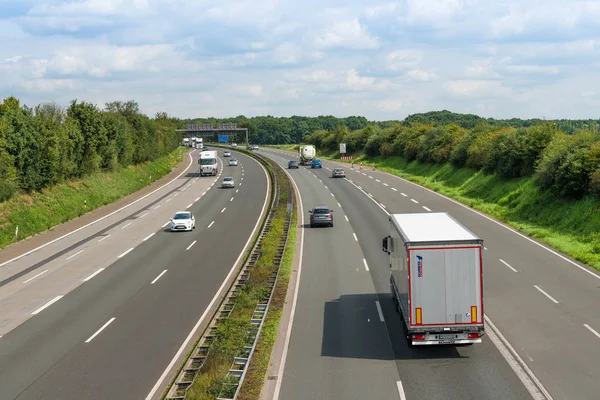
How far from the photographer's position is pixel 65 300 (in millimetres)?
26188

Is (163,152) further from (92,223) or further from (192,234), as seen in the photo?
(192,234)

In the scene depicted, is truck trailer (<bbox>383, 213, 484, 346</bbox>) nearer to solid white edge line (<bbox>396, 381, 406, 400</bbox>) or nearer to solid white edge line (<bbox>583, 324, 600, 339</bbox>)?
solid white edge line (<bbox>396, 381, 406, 400</bbox>)

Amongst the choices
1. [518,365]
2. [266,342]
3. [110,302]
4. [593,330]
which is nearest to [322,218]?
[110,302]

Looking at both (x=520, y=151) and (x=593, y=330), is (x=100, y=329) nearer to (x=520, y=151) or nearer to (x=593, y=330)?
(x=593, y=330)

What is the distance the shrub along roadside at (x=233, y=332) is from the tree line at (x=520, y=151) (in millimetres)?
19826

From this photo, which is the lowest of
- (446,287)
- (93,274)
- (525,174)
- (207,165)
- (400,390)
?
(93,274)

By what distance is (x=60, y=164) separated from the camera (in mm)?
54219

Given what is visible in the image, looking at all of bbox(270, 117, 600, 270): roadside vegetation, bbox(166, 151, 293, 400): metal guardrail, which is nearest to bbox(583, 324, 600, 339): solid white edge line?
bbox(270, 117, 600, 270): roadside vegetation

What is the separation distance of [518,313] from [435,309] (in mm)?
6473

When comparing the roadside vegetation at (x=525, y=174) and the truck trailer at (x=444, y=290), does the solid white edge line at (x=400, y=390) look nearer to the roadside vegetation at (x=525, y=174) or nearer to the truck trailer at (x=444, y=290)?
the truck trailer at (x=444, y=290)

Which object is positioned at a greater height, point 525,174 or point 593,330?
point 525,174

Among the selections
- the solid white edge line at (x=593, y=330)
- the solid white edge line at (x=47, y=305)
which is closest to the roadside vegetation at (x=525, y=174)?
the solid white edge line at (x=593, y=330)

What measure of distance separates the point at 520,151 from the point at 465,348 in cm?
3762

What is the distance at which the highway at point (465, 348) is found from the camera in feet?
51.0
